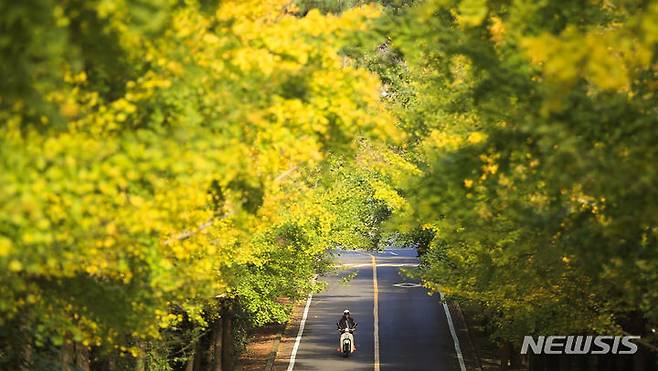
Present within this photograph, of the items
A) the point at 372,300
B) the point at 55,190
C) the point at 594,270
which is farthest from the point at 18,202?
the point at 372,300

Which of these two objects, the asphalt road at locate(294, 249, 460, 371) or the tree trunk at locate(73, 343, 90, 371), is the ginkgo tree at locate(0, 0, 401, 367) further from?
the asphalt road at locate(294, 249, 460, 371)

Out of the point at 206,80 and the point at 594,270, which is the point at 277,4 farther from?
the point at 594,270

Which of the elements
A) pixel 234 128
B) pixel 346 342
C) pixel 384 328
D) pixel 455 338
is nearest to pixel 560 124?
pixel 234 128

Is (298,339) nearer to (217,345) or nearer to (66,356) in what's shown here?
(217,345)

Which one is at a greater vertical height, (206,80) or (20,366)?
(206,80)

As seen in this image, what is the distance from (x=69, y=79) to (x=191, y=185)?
1.62 meters

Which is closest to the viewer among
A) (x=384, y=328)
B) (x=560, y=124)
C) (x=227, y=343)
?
(x=560, y=124)

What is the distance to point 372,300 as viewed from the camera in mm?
54844

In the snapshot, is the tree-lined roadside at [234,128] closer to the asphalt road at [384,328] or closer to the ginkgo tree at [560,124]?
the ginkgo tree at [560,124]

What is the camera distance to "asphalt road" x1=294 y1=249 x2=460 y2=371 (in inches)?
1492

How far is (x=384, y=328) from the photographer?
45781 mm

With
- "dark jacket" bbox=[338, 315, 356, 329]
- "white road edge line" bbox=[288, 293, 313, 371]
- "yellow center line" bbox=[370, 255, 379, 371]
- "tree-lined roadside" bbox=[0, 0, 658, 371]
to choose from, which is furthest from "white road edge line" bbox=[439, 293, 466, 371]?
"tree-lined roadside" bbox=[0, 0, 658, 371]

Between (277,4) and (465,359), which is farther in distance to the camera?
(465,359)

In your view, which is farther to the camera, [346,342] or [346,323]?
[346,323]
